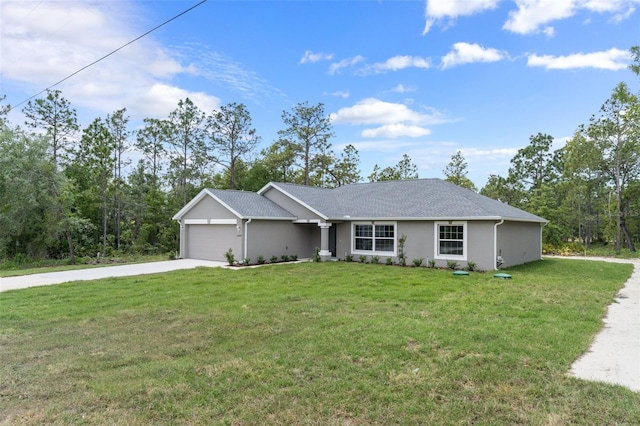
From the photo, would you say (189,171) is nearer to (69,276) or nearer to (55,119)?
(55,119)

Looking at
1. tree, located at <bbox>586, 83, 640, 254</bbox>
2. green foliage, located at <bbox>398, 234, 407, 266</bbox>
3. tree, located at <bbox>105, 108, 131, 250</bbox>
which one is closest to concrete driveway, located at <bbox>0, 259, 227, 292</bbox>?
green foliage, located at <bbox>398, 234, 407, 266</bbox>

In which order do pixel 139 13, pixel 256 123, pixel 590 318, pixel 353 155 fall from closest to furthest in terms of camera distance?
pixel 590 318 → pixel 139 13 → pixel 256 123 → pixel 353 155

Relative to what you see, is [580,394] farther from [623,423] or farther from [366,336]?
[366,336]

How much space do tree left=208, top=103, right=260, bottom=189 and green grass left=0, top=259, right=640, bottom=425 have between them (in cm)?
2317

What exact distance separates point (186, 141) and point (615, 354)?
30.0 metres

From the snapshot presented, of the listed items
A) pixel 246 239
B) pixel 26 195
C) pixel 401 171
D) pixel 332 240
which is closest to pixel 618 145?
pixel 401 171

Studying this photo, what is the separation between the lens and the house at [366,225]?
49.5ft

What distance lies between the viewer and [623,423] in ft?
10.9

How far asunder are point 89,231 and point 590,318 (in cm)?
2726

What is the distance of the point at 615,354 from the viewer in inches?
199

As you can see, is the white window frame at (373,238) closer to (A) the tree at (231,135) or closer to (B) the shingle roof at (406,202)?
(B) the shingle roof at (406,202)

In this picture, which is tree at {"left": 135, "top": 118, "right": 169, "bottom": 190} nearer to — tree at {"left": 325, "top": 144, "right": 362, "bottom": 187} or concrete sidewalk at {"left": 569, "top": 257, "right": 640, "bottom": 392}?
tree at {"left": 325, "top": 144, "right": 362, "bottom": 187}

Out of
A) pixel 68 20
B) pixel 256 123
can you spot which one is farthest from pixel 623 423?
pixel 256 123

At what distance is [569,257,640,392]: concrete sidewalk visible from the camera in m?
4.30
